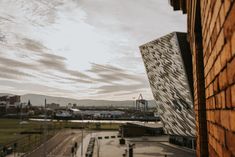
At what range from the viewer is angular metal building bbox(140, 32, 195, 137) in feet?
134

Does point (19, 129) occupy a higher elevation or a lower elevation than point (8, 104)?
lower

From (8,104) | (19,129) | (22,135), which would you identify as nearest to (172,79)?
(22,135)

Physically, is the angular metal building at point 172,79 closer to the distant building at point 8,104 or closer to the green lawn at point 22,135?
the green lawn at point 22,135

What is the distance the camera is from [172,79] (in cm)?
4556

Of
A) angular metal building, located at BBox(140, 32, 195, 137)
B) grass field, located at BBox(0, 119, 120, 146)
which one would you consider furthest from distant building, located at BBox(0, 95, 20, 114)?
angular metal building, located at BBox(140, 32, 195, 137)

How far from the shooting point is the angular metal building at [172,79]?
134 feet

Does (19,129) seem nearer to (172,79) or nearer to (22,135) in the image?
(22,135)

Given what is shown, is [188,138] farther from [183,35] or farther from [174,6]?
[174,6]

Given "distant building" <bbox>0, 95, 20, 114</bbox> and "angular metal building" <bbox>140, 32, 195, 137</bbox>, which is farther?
"distant building" <bbox>0, 95, 20, 114</bbox>

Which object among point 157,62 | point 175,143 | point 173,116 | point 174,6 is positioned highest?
point 157,62

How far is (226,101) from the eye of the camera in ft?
4.78

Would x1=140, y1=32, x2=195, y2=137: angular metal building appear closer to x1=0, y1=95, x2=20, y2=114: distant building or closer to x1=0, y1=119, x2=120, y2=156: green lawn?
x1=0, y1=119, x2=120, y2=156: green lawn

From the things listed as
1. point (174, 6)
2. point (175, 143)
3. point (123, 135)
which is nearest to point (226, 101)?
point (174, 6)

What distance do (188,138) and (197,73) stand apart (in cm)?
4787
